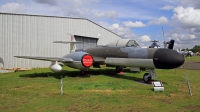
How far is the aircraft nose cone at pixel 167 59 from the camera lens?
916cm

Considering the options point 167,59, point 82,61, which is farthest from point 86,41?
point 167,59

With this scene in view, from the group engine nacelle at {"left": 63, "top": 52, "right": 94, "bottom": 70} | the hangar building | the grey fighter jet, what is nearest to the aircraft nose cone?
A: the grey fighter jet

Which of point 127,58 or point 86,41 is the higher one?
point 86,41

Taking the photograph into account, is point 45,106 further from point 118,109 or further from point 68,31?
point 68,31

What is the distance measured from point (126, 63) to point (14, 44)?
1236 cm

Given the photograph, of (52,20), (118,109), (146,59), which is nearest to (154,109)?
(118,109)

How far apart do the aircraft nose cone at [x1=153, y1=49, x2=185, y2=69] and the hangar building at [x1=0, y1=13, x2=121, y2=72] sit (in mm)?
12499

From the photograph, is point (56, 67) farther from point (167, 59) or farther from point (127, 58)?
point (167, 59)

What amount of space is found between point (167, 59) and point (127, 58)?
277 centimetres

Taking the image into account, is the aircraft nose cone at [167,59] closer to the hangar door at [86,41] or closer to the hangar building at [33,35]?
the hangar building at [33,35]

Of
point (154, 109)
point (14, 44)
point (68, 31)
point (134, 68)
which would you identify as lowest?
point (154, 109)

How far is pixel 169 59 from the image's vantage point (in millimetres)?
9188

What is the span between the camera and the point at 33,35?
66.9 ft

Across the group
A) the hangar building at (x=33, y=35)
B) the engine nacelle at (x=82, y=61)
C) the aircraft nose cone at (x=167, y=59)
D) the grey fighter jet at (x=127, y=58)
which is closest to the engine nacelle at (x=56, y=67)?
the grey fighter jet at (x=127, y=58)
